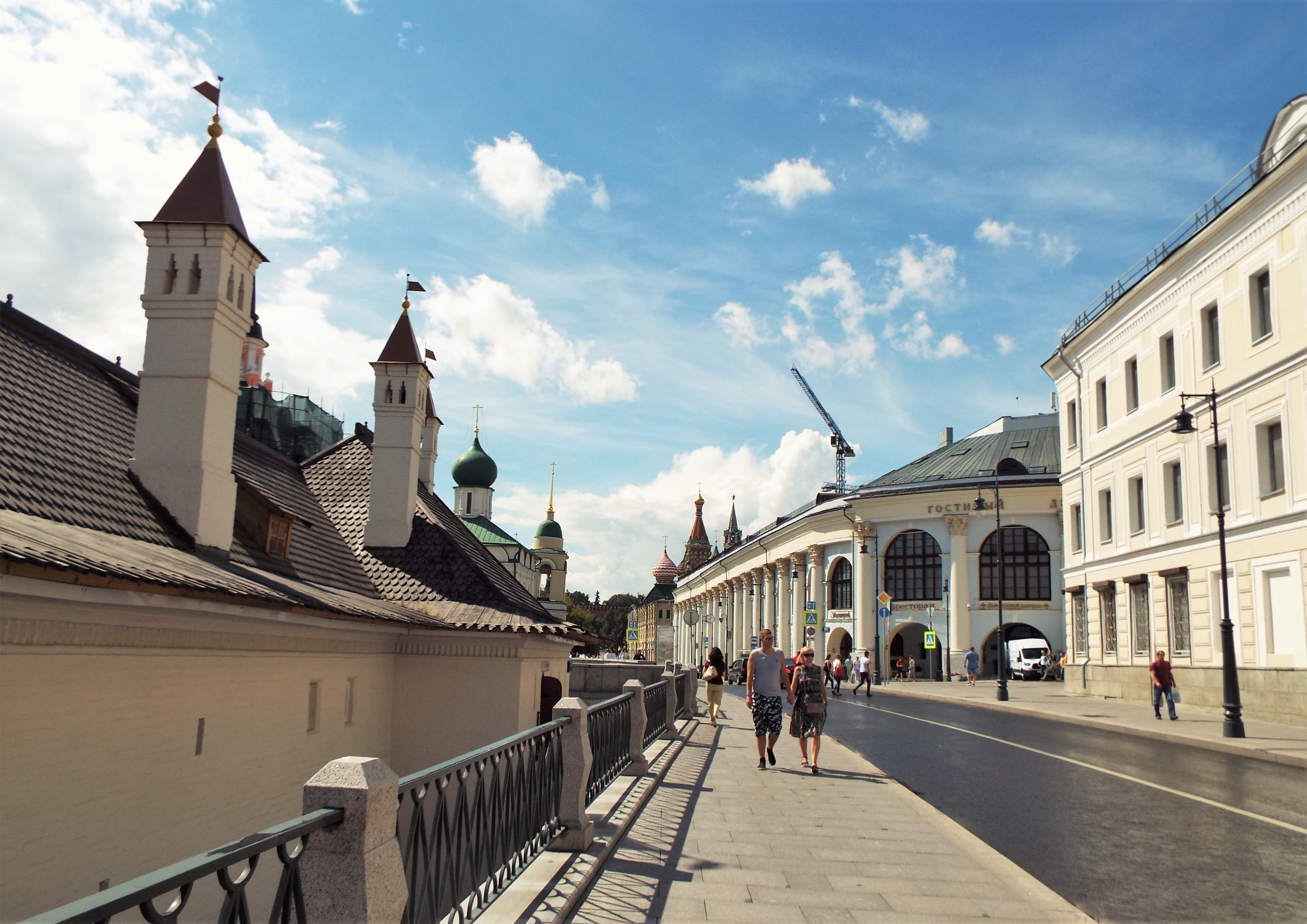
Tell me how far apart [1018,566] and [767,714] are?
47727 mm

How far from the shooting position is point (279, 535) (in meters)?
14.7

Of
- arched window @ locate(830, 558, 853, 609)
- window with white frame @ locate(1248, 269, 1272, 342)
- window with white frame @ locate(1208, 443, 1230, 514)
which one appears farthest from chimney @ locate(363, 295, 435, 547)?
arched window @ locate(830, 558, 853, 609)

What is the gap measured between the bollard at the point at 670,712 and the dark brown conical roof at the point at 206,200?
9572 mm

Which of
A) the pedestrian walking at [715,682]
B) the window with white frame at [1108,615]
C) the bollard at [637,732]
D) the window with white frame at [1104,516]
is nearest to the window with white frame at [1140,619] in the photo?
the window with white frame at [1108,615]

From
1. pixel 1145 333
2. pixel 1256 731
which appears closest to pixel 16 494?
pixel 1256 731

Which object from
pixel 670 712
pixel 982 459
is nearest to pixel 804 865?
pixel 670 712

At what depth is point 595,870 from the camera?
6.99 m

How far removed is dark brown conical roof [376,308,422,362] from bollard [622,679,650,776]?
11.2 metres

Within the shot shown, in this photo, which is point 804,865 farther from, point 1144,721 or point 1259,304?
point 1259,304

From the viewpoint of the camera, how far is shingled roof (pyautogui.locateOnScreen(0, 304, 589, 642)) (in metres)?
8.38

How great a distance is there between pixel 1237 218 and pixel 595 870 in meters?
25.5

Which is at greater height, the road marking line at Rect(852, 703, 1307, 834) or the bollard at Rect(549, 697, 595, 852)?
the bollard at Rect(549, 697, 595, 852)

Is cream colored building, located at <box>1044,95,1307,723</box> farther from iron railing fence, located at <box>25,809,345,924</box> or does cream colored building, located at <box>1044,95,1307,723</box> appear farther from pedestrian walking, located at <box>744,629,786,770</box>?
iron railing fence, located at <box>25,809,345,924</box>

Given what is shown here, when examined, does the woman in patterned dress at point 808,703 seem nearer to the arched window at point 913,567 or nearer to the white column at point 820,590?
the arched window at point 913,567
